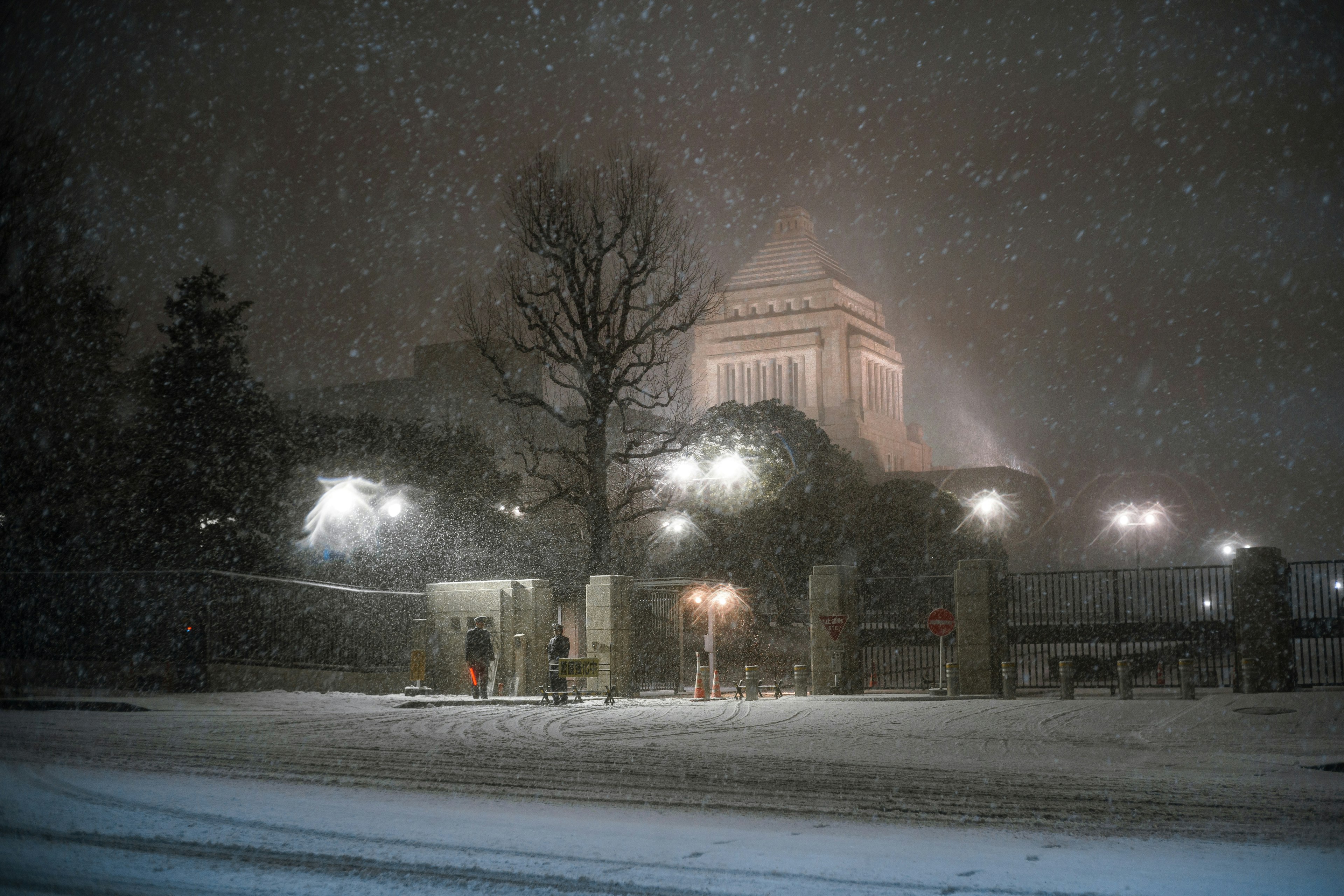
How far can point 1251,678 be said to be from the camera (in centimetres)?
2225

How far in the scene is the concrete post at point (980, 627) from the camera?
2489 cm

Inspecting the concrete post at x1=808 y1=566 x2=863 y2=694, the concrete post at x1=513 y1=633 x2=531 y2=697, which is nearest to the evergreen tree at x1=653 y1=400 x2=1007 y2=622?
the concrete post at x1=808 y1=566 x2=863 y2=694

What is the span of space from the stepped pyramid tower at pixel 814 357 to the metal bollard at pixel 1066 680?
377ft

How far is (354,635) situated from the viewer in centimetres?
2925

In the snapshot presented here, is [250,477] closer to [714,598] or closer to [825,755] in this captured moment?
[714,598]

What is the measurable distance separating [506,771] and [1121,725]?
9.93m

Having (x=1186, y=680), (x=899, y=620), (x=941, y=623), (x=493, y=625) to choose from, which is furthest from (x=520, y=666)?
(x=1186, y=680)

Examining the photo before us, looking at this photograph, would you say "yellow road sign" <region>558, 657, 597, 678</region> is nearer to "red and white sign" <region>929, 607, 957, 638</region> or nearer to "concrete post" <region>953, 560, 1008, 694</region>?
"red and white sign" <region>929, 607, 957, 638</region>

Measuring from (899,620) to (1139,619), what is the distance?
569 centimetres

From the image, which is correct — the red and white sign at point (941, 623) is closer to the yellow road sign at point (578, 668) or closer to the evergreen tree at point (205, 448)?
the yellow road sign at point (578, 668)

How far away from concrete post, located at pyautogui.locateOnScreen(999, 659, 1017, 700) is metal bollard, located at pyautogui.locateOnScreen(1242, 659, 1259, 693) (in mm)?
4221

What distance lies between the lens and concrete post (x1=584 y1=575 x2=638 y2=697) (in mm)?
26203

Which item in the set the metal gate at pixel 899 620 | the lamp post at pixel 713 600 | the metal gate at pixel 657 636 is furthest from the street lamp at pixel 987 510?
the metal gate at pixel 657 636

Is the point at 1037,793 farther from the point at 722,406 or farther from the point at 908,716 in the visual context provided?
the point at 722,406
